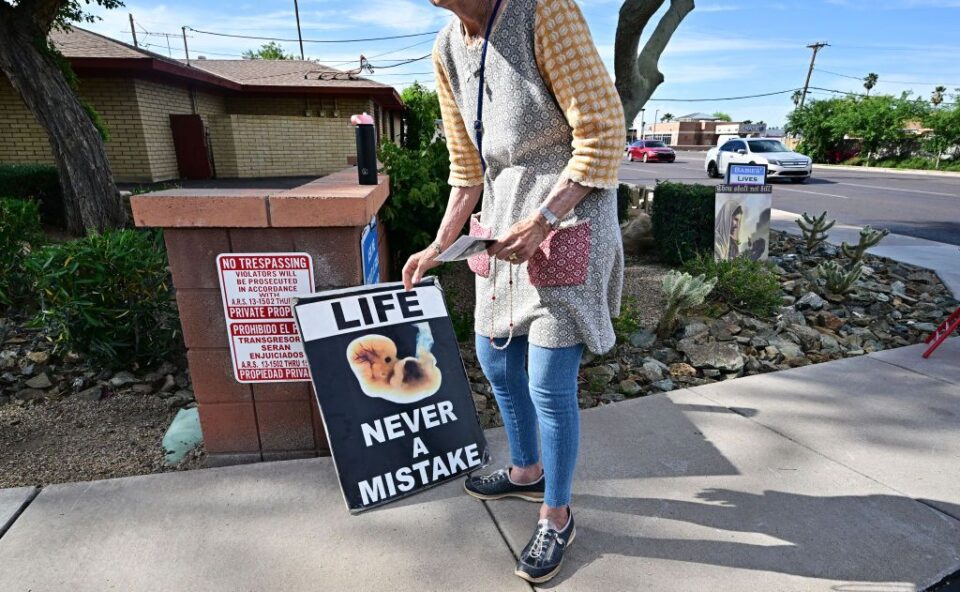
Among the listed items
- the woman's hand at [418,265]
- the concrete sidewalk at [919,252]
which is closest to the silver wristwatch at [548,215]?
the woman's hand at [418,265]

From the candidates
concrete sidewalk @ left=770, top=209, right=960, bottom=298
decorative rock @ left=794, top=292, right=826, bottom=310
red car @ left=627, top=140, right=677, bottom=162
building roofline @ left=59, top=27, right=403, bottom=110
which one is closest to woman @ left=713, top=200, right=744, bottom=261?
decorative rock @ left=794, top=292, right=826, bottom=310

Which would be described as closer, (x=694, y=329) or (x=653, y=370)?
(x=653, y=370)

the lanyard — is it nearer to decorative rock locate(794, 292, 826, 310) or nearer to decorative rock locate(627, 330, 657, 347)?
decorative rock locate(627, 330, 657, 347)

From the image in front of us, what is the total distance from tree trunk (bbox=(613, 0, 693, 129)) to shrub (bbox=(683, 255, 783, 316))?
171 cm

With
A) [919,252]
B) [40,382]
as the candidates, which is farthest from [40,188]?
[919,252]

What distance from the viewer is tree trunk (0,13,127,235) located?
6.60 m

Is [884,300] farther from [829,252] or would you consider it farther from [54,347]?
[54,347]

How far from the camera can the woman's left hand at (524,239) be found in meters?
1.49

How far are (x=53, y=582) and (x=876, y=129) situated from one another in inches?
1499

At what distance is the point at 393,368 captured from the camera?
219cm

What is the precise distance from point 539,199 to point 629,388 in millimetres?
1962

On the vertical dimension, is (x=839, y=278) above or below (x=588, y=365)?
above

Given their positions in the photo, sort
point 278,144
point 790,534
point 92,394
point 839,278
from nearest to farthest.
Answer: point 790,534 → point 92,394 → point 839,278 → point 278,144

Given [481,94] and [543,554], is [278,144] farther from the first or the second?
[543,554]
